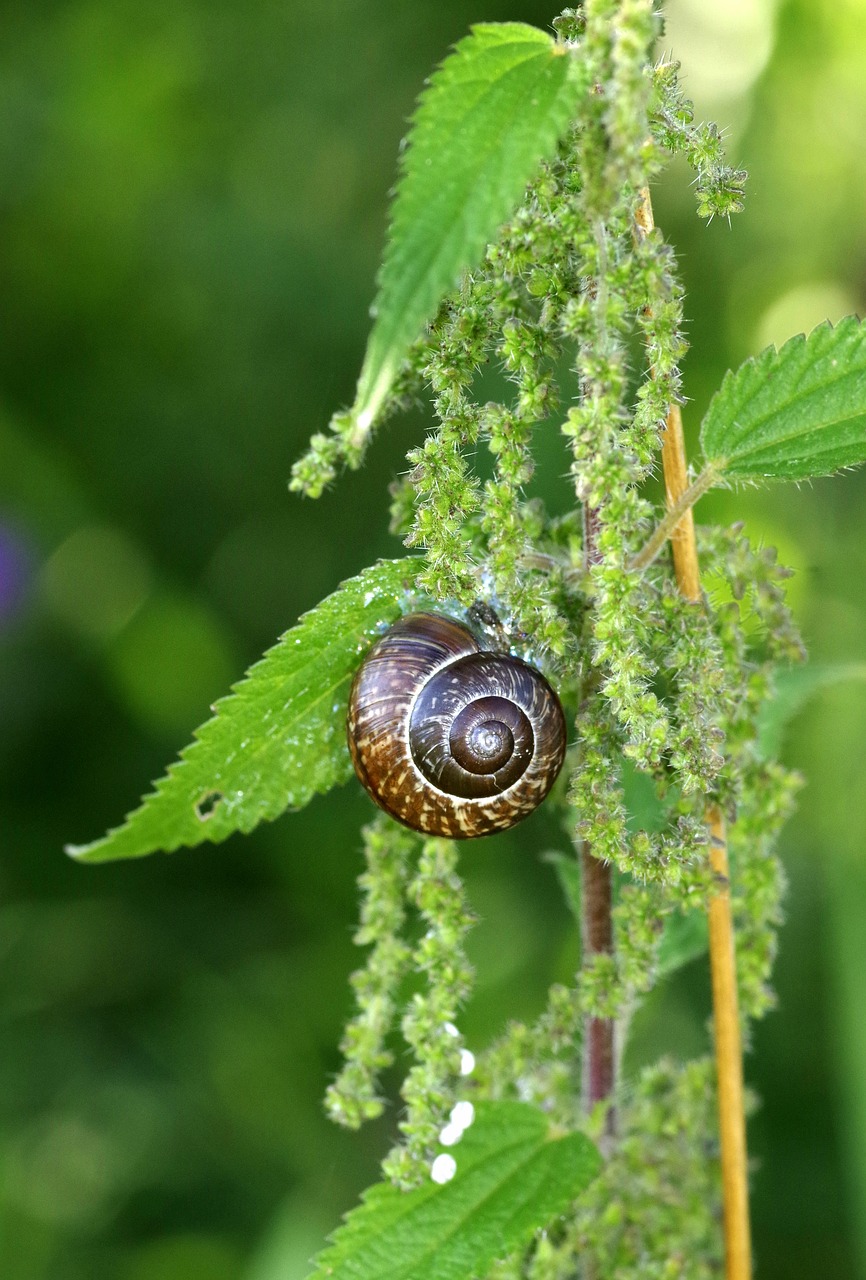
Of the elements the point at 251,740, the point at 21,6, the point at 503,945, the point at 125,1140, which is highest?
the point at 21,6

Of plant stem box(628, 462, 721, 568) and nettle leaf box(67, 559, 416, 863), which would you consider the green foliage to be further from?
plant stem box(628, 462, 721, 568)

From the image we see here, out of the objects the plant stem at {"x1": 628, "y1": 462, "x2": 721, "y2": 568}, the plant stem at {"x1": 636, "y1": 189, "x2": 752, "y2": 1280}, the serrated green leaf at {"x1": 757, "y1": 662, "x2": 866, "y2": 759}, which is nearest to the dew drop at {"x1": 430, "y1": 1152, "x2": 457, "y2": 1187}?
the plant stem at {"x1": 636, "y1": 189, "x2": 752, "y2": 1280}

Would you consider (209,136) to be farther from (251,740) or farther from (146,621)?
(251,740)

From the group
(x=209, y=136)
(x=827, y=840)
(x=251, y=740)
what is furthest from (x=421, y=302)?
(x=209, y=136)

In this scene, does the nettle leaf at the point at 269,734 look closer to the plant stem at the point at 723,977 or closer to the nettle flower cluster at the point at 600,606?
the nettle flower cluster at the point at 600,606

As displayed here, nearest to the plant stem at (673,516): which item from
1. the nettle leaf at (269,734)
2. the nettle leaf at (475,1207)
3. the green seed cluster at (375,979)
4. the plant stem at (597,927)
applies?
the nettle leaf at (269,734)

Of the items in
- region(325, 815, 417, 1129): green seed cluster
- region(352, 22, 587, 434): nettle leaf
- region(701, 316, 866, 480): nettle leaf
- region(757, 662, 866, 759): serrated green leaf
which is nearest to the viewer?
region(352, 22, 587, 434): nettle leaf
